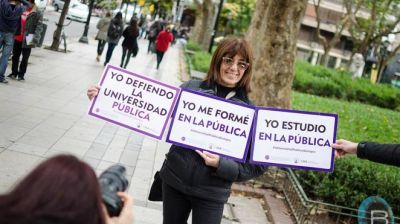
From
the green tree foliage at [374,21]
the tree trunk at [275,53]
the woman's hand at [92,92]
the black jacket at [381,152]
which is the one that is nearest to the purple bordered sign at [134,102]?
the woman's hand at [92,92]

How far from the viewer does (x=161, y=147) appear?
340 inches

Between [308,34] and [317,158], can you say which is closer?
[317,158]

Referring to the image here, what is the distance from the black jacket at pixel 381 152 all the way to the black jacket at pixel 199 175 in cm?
76

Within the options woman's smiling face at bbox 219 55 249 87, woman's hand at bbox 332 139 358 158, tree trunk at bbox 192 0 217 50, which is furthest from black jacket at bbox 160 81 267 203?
tree trunk at bbox 192 0 217 50

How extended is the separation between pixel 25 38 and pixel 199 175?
8155mm

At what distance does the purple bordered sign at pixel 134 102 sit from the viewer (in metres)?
3.67

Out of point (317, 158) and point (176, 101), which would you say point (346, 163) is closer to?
point (317, 158)

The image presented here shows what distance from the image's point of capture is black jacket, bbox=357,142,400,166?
323cm

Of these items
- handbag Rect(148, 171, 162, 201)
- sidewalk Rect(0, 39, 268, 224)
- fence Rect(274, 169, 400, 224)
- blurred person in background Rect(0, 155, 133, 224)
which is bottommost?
sidewalk Rect(0, 39, 268, 224)

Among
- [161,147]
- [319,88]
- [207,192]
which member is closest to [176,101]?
[207,192]

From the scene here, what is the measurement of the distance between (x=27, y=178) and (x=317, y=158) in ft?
8.80

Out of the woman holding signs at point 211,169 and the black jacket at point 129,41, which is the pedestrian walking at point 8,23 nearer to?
the black jacket at point 129,41

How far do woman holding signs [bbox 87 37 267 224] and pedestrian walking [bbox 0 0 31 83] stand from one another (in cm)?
734

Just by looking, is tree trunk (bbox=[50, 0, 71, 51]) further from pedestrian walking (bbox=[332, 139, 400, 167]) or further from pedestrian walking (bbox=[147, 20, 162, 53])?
pedestrian walking (bbox=[332, 139, 400, 167])
